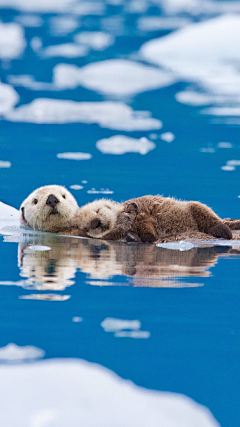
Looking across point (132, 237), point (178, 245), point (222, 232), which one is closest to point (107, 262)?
point (178, 245)

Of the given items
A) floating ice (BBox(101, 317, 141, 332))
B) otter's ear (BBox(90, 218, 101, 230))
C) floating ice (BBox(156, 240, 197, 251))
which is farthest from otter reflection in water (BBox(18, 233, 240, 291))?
floating ice (BBox(101, 317, 141, 332))

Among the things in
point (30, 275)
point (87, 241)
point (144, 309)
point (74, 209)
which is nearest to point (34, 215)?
point (74, 209)

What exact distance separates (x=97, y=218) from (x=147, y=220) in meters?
0.56

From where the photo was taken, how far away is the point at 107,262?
3.02 m

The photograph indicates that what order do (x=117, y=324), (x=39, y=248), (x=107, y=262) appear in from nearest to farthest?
(x=117, y=324) < (x=107, y=262) < (x=39, y=248)

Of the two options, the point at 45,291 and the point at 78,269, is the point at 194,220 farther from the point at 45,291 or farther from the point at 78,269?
the point at 45,291

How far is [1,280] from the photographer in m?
2.27

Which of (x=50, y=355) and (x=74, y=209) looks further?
(x=74, y=209)

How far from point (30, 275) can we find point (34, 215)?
271 cm

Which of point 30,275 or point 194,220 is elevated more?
point 194,220

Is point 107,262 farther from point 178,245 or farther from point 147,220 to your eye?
point 147,220

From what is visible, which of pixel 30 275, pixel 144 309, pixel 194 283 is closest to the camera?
pixel 144 309

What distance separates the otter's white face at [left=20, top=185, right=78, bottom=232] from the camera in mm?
4871

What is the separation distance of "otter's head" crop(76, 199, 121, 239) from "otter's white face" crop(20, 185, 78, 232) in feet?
0.51
